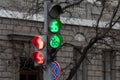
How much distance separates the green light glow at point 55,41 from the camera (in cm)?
1118

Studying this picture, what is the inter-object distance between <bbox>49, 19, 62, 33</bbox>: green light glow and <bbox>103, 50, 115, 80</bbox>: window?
15319 millimetres

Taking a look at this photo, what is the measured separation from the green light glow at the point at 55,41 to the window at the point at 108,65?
50.5 feet

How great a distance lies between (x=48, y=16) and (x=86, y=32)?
13.7 metres

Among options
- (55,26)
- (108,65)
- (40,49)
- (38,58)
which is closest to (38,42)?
(40,49)

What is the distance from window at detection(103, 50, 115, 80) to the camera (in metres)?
26.4

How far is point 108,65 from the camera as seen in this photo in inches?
1047

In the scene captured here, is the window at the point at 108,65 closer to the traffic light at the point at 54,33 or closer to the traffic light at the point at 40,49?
the traffic light at the point at 54,33

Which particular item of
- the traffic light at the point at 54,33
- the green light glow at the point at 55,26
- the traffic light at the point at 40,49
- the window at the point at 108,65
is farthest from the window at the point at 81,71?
the traffic light at the point at 40,49

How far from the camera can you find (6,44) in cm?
2186

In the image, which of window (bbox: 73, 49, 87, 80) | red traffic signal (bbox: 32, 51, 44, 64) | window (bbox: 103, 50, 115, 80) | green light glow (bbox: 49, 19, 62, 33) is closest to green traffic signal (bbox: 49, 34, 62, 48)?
green light glow (bbox: 49, 19, 62, 33)

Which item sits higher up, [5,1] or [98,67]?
[5,1]

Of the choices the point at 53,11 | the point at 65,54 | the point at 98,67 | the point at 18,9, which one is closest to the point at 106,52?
the point at 98,67

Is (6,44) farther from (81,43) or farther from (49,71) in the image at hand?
(49,71)

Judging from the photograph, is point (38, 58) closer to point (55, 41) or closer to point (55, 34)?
point (55, 41)
